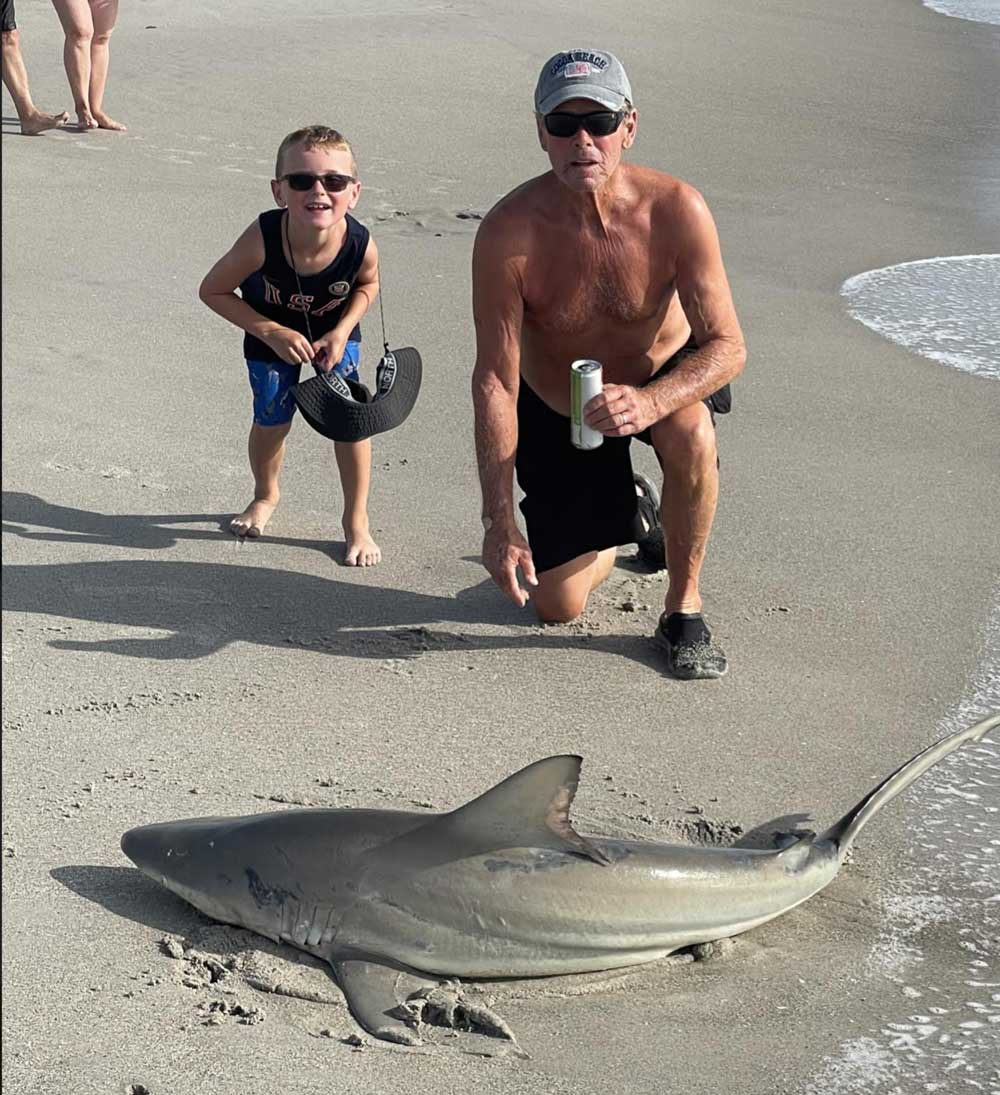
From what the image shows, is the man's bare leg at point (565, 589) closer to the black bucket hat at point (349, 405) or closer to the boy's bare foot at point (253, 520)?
the black bucket hat at point (349, 405)

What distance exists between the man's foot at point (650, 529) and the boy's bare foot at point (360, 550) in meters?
0.80

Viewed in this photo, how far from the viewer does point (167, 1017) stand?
2682mm

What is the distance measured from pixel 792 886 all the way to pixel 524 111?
848cm

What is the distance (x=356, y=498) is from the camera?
4805 millimetres

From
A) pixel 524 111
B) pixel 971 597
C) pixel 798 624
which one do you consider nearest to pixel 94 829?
pixel 798 624

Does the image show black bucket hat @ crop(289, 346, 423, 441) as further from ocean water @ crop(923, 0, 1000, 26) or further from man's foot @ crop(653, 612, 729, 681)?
ocean water @ crop(923, 0, 1000, 26)

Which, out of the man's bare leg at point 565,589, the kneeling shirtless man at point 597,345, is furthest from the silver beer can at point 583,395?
the man's bare leg at point 565,589

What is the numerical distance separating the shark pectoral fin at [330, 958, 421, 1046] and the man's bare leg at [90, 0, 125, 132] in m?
7.65

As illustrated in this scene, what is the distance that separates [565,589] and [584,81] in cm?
137

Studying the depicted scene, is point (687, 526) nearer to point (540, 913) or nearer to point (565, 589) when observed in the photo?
point (565, 589)

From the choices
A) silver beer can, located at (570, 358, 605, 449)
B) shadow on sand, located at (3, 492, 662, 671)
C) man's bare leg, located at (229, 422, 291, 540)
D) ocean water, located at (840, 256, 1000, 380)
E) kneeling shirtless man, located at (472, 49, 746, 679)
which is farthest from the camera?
ocean water, located at (840, 256, 1000, 380)

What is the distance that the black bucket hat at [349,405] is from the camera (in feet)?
15.2

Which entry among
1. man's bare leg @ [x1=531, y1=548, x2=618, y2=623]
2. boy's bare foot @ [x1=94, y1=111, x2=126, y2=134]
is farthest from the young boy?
boy's bare foot @ [x1=94, y1=111, x2=126, y2=134]

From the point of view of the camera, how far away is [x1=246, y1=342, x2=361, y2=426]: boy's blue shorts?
4816 mm
